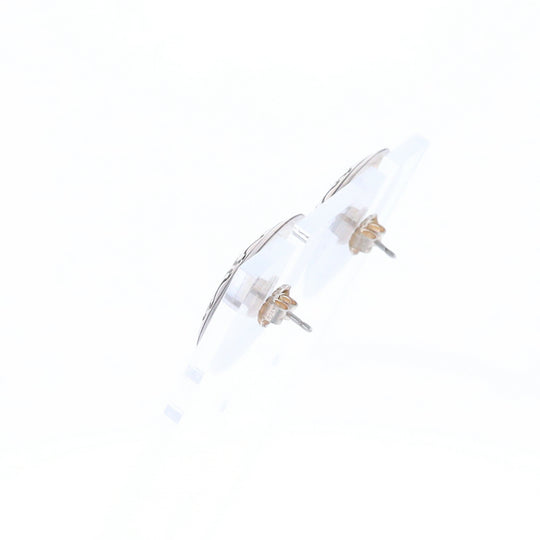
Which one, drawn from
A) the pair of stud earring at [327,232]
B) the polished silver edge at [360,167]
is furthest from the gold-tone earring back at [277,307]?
the polished silver edge at [360,167]

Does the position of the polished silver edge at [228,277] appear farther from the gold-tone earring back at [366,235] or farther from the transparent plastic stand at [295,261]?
the gold-tone earring back at [366,235]

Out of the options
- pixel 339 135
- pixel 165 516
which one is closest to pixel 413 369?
pixel 339 135

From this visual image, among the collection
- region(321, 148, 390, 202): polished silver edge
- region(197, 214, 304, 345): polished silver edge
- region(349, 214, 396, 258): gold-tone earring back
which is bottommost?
region(197, 214, 304, 345): polished silver edge

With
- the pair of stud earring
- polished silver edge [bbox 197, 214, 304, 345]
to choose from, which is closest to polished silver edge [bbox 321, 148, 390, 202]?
the pair of stud earring

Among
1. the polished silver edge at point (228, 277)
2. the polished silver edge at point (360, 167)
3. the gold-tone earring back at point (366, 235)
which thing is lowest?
the polished silver edge at point (228, 277)

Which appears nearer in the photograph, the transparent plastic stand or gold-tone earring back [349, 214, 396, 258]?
the transparent plastic stand

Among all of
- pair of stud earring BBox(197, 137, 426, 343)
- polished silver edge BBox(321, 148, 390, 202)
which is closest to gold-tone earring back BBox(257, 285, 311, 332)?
pair of stud earring BBox(197, 137, 426, 343)

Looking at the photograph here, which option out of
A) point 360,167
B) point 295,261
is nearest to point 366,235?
point 360,167

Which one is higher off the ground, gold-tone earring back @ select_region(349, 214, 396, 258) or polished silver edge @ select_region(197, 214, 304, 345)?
gold-tone earring back @ select_region(349, 214, 396, 258)

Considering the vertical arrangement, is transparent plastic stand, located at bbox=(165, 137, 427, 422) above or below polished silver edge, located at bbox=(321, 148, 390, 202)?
below

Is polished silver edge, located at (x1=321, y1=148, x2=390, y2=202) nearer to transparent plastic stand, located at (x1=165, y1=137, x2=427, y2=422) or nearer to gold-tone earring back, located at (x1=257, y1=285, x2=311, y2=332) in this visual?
transparent plastic stand, located at (x1=165, y1=137, x2=427, y2=422)

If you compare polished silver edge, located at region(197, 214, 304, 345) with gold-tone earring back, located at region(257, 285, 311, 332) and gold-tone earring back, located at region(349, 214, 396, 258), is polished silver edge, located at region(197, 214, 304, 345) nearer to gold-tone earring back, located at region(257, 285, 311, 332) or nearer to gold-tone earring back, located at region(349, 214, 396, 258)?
gold-tone earring back, located at region(257, 285, 311, 332)

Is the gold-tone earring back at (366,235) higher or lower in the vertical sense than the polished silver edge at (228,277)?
higher
